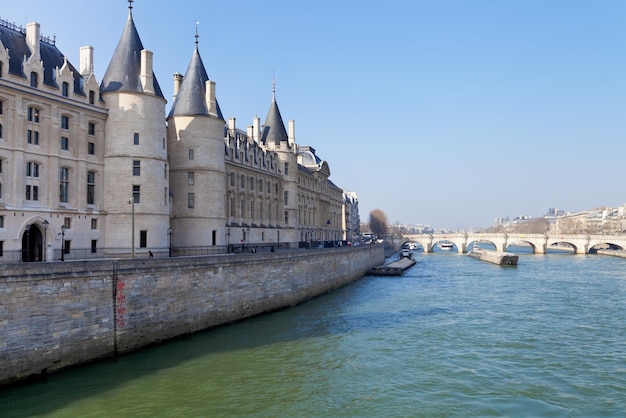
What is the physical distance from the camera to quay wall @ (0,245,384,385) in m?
18.7

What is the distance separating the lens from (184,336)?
1032 inches

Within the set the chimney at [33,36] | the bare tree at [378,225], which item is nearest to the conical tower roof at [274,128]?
the chimney at [33,36]

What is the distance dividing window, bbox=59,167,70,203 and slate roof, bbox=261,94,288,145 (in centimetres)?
3307

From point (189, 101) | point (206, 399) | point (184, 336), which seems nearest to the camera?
point (206, 399)

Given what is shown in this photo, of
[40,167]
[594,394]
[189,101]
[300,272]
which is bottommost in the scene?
[594,394]

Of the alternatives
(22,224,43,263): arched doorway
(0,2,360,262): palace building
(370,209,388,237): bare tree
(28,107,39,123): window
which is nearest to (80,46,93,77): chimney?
(0,2,360,262): palace building

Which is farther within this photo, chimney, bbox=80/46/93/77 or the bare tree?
the bare tree

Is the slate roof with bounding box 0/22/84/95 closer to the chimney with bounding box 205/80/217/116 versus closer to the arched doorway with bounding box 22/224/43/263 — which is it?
the arched doorway with bounding box 22/224/43/263

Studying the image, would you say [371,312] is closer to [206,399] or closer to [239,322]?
[239,322]

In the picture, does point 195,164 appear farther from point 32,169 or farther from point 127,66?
point 32,169

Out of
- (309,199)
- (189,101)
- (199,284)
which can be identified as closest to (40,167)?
(199,284)

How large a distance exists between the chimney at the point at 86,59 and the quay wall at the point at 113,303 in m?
16.4

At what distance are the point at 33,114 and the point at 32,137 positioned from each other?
4.21 ft

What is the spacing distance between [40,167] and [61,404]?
53.8 feet
